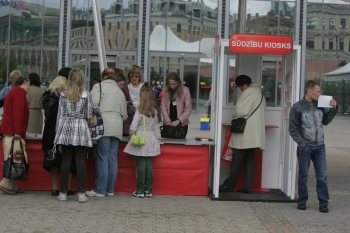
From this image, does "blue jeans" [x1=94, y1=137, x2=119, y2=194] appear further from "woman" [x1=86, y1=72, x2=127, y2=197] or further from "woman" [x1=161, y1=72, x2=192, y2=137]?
"woman" [x1=161, y1=72, x2=192, y2=137]

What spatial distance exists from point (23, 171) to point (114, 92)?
159cm

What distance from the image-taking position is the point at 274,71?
31.5 ft

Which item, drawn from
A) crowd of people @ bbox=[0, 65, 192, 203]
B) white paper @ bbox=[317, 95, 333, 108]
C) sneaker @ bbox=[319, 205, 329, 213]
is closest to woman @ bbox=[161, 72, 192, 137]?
crowd of people @ bbox=[0, 65, 192, 203]

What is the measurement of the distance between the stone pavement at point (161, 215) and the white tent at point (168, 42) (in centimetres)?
2370

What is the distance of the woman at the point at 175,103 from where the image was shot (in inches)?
368

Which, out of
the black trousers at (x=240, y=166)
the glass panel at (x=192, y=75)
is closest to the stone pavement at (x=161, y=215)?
the black trousers at (x=240, y=166)

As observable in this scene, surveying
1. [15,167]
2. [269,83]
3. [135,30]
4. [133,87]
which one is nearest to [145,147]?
[133,87]

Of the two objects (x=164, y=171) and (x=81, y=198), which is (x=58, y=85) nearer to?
(x=81, y=198)

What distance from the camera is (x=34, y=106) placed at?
31.3 feet

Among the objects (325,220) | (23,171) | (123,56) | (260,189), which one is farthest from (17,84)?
(123,56)

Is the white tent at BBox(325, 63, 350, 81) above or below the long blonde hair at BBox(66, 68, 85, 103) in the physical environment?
above

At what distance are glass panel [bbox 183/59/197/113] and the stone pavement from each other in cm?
2356

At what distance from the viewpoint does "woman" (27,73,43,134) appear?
31.1 ft

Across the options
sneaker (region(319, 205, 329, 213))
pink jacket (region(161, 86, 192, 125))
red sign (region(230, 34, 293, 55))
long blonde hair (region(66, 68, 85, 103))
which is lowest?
sneaker (region(319, 205, 329, 213))
